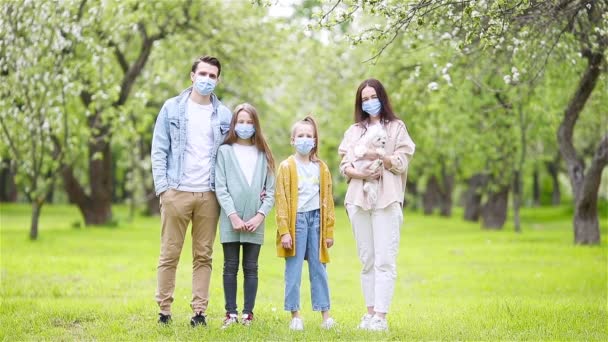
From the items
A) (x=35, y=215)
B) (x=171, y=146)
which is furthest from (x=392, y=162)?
(x=35, y=215)

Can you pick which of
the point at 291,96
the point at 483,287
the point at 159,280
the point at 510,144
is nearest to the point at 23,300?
the point at 159,280

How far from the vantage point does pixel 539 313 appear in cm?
873

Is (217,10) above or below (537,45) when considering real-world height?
above

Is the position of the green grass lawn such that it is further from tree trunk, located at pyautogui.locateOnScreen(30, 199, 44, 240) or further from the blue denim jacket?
the blue denim jacket

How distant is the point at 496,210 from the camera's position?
27016 millimetres

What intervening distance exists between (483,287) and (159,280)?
21.3ft

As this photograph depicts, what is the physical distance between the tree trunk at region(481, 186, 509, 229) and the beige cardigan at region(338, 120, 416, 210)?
20.3 m

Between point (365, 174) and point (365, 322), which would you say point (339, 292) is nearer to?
point (365, 322)

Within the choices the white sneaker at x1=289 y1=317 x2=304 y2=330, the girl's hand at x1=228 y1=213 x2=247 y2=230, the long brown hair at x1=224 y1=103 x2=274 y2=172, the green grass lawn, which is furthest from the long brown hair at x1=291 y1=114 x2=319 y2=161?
the green grass lawn

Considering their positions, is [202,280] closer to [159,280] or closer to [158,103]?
[159,280]

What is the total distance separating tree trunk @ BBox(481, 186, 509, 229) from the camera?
Result: 26969mm

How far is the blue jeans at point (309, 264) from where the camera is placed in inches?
287

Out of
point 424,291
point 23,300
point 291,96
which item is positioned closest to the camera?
point 23,300

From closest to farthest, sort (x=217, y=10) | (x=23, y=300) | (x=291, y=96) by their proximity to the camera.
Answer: (x=23, y=300) < (x=217, y=10) < (x=291, y=96)
